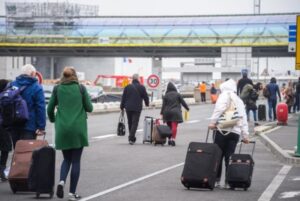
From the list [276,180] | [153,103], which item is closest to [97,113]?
[153,103]

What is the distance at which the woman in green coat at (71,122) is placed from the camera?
1150 centimetres

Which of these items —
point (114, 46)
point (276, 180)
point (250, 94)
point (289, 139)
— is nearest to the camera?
point (276, 180)

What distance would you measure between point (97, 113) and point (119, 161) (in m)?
28.8

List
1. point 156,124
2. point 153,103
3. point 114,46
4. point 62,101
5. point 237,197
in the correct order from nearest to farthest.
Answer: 1. point 62,101
2. point 237,197
3. point 156,124
4. point 153,103
5. point 114,46

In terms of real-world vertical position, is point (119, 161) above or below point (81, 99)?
below

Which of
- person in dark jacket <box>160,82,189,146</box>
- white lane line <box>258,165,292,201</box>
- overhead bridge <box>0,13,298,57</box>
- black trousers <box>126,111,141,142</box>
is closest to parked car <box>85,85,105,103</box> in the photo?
overhead bridge <box>0,13,298,57</box>

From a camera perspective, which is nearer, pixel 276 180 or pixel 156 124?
pixel 276 180

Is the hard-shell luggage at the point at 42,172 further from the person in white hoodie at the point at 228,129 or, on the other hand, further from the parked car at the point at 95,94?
the parked car at the point at 95,94

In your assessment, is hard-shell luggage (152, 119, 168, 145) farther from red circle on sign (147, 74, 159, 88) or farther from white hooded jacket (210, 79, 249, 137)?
red circle on sign (147, 74, 159, 88)

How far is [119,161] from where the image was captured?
60.4 feet

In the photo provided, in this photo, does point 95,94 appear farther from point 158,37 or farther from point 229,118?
point 229,118

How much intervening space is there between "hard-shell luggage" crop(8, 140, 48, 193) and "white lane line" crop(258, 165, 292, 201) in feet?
10.3

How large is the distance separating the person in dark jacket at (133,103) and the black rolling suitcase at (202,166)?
32.8 feet

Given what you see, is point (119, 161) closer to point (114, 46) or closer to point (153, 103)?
point (153, 103)
